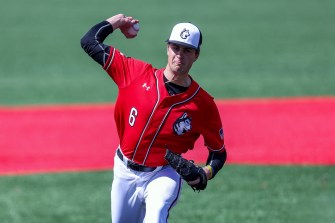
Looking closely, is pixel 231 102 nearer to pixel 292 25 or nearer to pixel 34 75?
pixel 34 75

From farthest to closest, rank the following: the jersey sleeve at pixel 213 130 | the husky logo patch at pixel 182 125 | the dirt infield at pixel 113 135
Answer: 1. the dirt infield at pixel 113 135
2. the jersey sleeve at pixel 213 130
3. the husky logo patch at pixel 182 125

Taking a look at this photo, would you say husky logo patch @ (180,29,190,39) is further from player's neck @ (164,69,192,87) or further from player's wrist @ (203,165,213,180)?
player's wrist @ (203,165,213,180)

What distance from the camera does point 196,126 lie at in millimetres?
7320

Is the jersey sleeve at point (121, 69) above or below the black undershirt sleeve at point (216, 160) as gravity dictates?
above

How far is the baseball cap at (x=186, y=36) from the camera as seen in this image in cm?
709

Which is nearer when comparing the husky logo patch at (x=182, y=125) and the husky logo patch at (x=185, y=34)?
the husky logo patch at (x=185, y=34)

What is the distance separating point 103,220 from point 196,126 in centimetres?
331

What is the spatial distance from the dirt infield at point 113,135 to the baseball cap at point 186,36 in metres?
6.00

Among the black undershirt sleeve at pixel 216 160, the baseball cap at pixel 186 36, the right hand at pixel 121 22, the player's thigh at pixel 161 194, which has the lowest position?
the player's thigh at pixel 161 194

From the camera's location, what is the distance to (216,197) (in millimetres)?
11156

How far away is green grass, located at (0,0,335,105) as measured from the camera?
62.1ft

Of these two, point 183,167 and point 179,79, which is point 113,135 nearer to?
point 179,79

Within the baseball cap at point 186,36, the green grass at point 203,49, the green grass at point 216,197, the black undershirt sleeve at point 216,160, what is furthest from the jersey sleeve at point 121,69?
the green grass at point 203,49

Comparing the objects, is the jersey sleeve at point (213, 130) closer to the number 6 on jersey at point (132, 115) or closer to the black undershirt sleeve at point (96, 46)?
the number 6 on jersey at point (132, 115)
